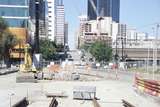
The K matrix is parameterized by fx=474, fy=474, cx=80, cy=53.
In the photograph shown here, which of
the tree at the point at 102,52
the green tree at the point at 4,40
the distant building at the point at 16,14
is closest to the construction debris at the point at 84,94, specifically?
the green tree at the point at 4,40

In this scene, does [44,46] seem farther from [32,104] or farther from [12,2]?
[32,104]

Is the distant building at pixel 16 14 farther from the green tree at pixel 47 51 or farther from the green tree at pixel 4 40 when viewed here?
the green tree at pixel 47 51

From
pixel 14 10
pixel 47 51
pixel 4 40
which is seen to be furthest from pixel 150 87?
pixel 47 51

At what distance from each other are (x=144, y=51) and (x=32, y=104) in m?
174

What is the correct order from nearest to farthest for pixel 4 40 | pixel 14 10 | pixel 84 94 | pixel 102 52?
1. pixel 84 94
2. pixel 4 40
3. pixel 14 10
4. pixel 102 52

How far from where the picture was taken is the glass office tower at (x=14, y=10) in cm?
13475

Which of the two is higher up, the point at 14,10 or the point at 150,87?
the point at 14,10

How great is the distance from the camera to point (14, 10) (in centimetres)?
13512

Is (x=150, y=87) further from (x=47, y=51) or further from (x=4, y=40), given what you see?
(x=47, y=51)

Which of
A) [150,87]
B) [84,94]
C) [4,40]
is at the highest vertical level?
[4,40]

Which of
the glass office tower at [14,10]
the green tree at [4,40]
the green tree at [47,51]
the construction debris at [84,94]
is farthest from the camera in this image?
the green tree at [47,51]

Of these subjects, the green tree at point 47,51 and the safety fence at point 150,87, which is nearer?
the safety fence at point 150,87

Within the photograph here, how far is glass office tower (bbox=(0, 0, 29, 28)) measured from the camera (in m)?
135

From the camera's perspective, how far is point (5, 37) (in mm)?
101812
